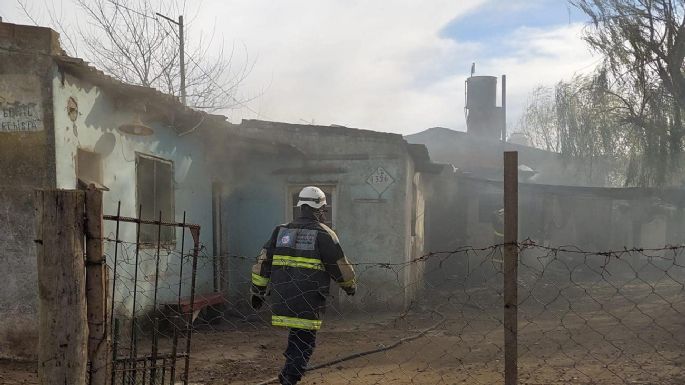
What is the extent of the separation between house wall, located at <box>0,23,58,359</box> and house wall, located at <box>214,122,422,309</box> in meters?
4.98

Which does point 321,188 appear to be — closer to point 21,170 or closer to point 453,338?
point 453,338

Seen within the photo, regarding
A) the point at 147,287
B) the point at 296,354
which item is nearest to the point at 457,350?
the point at 296,354

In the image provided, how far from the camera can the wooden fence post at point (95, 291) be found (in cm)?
290

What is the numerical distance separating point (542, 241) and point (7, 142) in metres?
17.5

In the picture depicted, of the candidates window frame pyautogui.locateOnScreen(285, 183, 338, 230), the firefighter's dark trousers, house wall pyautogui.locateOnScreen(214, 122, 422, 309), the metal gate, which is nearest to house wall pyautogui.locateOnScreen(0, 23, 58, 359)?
the metal gate

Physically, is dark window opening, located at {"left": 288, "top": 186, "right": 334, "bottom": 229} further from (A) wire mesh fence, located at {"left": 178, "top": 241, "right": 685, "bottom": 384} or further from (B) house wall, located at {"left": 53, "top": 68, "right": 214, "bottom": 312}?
(B) house wall, located at {"left": 53, "top": 68, "right": 214, "bottom": 312}

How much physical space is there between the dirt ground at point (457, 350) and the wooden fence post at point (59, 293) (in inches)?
137

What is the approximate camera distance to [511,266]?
338cm

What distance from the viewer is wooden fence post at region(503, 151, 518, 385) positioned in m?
3.30

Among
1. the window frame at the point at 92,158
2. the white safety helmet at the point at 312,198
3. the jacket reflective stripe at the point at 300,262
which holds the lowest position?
the jacket reflective stripe at the point at 300,262

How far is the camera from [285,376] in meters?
4.42

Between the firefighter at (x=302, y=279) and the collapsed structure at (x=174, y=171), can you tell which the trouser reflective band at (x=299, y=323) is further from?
the collapsed structure at (x=174, y=171)

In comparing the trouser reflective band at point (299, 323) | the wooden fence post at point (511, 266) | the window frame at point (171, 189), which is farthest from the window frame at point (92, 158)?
the wooden fence post at point (511, 266)

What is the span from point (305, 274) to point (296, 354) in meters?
0.64
